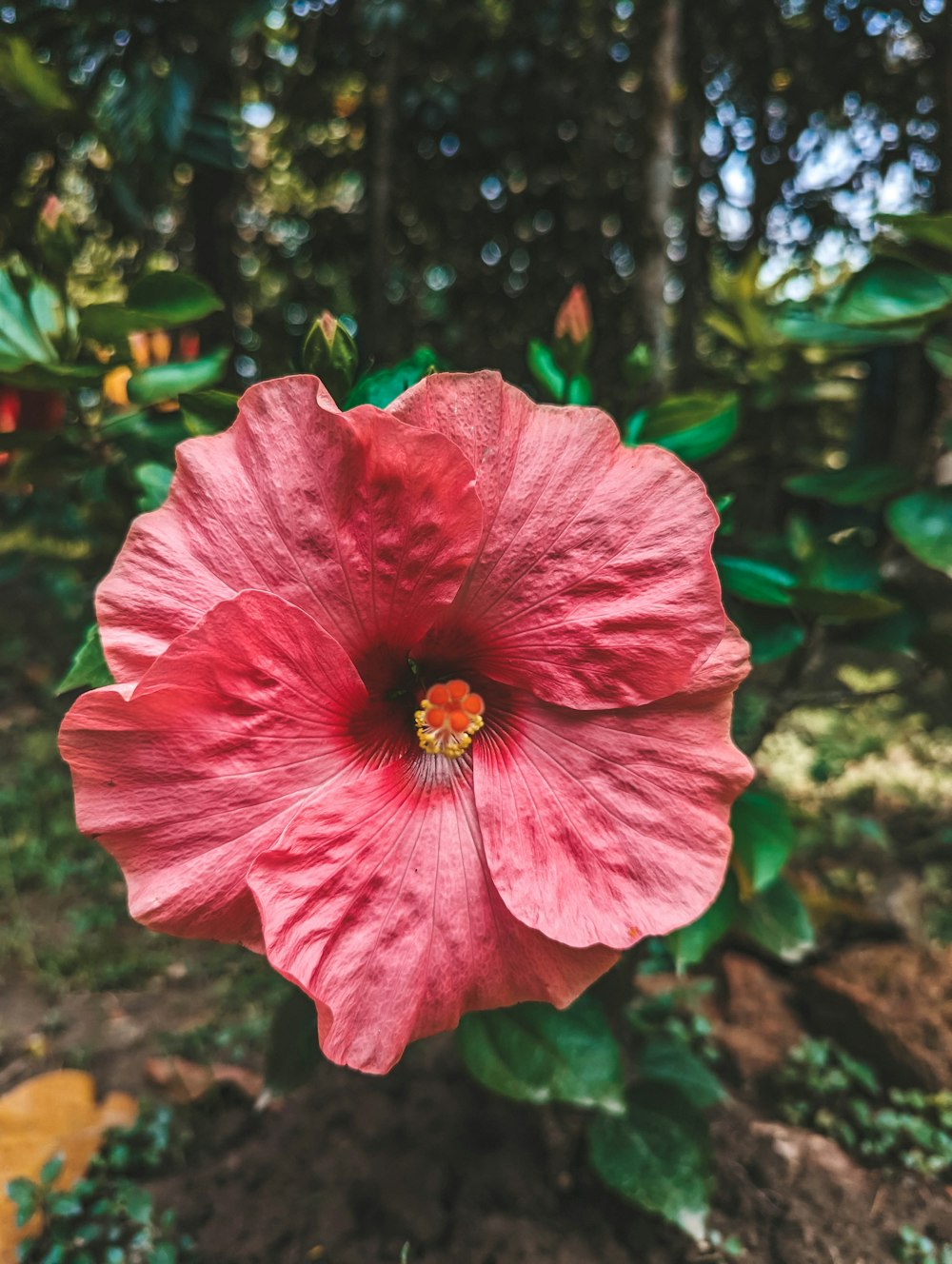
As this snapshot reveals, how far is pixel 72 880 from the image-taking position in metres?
2.51

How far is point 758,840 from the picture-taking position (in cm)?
115

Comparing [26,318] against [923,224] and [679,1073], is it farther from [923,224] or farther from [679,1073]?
[679,1073]

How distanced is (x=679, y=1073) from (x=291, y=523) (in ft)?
3.79

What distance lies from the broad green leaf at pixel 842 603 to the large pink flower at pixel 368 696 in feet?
1.19

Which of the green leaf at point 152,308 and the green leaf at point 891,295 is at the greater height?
the green leaf at point 152,308

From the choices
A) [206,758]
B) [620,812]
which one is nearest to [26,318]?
[206,758]

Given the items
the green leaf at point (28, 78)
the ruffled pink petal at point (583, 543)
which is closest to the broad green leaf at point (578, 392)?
the ruffled pink petal at point (583, 543)

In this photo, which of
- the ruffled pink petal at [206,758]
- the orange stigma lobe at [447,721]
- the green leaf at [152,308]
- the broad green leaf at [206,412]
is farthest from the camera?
the green leaf at [152,308]

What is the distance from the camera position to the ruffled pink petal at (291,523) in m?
0.71

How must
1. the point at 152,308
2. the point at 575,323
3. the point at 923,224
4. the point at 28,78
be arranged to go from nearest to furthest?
the point at 923,224 → the point at 152,308 → the point at 575,323 → the point at 28,78

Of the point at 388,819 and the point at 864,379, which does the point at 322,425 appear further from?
the point at 864,379

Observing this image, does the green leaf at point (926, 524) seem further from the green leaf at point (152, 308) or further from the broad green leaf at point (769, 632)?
the green leaf at point (152, 308)

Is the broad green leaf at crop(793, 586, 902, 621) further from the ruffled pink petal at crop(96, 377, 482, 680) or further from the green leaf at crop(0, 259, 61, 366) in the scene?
the green leaf at crop(0, 259, 61, 366)

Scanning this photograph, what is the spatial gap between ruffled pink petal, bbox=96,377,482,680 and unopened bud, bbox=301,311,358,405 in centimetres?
15
